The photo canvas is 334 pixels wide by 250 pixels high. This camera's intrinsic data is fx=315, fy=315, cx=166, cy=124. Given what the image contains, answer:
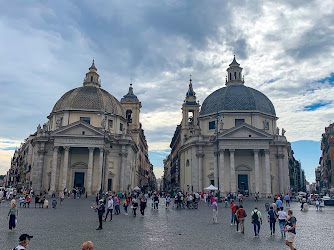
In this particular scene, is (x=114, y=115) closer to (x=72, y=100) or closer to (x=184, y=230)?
(x=72, y=100)

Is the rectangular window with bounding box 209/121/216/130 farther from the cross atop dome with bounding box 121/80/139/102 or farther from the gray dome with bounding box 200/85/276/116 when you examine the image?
the cross atop dome with bounding box 121/80/139/102

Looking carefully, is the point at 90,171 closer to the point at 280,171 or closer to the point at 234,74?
the point at 280,171

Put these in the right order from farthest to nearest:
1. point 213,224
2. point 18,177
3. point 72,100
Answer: point 18,177 → point 72,100 → point 213,224

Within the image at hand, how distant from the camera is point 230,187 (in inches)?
1983

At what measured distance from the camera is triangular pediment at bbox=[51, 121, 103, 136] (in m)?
50.7

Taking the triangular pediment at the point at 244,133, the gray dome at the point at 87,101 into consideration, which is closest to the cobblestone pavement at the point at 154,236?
the triangular pediment at the point at 244,133

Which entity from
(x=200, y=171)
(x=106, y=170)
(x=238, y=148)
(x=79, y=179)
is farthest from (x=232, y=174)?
(x=79, y=179)

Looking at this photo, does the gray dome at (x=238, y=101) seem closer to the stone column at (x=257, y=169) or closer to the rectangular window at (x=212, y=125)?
the rectangular window at (x=212, y=125)

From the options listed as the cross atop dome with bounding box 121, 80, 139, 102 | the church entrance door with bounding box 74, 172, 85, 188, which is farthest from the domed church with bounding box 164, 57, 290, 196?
the cross atop dome with bounding box 121, 80, 139, 102

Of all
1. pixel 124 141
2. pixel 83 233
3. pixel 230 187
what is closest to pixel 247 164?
pixel 230 187

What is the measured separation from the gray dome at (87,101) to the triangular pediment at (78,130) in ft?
25.8

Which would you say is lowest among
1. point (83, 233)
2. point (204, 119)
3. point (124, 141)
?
point (83, 233)

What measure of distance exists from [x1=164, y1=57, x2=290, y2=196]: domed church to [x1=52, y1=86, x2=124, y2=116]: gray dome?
17184mm

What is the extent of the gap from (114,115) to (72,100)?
826 centimetres
